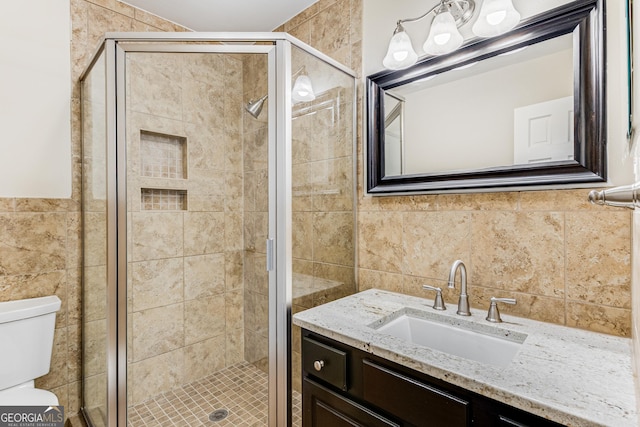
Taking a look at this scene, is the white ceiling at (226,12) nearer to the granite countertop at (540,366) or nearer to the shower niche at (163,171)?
the shower niche at (163,171)

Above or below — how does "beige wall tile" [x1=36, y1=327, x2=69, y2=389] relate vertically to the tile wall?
below

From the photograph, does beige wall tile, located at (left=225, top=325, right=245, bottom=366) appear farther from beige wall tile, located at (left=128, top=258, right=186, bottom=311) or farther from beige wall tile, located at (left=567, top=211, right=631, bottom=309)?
beige wall tile, located at (left=567, top=211, right=631, bottom=309)

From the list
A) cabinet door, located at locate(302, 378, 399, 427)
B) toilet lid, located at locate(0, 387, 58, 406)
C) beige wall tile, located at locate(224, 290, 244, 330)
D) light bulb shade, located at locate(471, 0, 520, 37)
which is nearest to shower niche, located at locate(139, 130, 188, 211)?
beige wall tile, located at locate(224, 290, 244, 330)

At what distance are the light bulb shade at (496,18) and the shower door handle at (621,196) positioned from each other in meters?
0.93

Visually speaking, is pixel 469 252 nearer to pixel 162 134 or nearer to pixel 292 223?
pixel 292 223

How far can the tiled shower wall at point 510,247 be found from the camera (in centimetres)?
100

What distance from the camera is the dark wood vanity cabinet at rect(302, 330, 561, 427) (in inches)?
29.8

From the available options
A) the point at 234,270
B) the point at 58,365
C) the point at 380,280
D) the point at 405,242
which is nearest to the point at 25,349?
the point at 58,365

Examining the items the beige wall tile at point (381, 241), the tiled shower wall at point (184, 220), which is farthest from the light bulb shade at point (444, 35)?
the tiled shower wall at point (184, 220)

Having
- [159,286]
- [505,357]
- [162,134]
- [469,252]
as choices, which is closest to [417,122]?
[469,252]

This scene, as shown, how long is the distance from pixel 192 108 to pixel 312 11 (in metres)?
1.00

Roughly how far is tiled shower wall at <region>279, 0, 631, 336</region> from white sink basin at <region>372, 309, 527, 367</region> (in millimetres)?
179

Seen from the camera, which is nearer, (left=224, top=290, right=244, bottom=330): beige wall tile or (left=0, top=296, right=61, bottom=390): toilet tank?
(left=0, top=296, right=61, bottom=390): toilet tank

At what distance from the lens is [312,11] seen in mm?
1913
